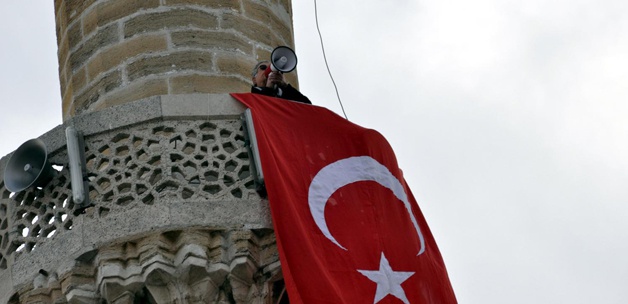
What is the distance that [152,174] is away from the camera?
1315 centimetres

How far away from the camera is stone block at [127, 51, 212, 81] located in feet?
45.5

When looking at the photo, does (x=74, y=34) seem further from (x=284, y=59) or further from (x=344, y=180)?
(x=344, y=180)

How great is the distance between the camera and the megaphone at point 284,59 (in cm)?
1333

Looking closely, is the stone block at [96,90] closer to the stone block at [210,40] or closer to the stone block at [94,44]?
the stone block at [94,44]

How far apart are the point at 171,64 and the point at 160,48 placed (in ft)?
0.47

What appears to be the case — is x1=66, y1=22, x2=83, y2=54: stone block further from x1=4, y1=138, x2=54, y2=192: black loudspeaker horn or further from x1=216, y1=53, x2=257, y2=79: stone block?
x1=4, y1=138, x2=54, y2=192: black loudspeaker horn

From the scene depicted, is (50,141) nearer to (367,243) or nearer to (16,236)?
(16,236)

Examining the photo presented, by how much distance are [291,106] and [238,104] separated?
1.01 ft

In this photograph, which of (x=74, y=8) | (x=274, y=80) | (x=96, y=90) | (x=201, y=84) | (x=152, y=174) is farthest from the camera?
(x=74, y=8)

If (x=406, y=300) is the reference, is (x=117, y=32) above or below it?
above

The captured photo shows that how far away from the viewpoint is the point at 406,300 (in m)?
13.1

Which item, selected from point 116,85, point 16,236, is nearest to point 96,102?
point 116,85

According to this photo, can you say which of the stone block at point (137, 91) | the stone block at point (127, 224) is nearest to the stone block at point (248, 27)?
the stone block at point (137, 91)

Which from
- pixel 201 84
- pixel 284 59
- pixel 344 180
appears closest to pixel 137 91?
pixel 201 84
